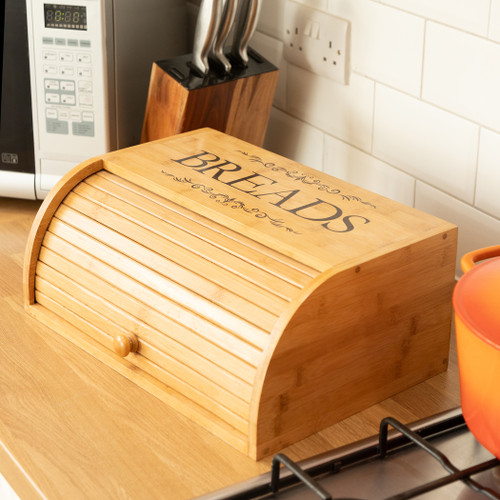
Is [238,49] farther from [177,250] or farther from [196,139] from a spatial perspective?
[177,250]

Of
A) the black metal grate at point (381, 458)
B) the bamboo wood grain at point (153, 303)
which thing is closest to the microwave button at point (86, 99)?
the bamboo wood grain at point (153, 303)

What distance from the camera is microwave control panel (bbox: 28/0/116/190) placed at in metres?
1.34

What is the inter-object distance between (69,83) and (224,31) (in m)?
0.27

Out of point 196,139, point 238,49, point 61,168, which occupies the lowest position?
point 61,168

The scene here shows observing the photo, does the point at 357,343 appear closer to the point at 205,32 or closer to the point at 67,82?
the point at 205,32

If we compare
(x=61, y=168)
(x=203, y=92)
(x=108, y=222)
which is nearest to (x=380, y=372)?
(x=108, y=222)

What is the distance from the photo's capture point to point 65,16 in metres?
1.33

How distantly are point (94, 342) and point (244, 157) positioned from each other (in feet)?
1.10

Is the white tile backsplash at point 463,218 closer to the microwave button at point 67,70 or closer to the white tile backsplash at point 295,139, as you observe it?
the white tile backsplash at point 295,139

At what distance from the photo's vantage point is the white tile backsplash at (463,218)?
117 cm

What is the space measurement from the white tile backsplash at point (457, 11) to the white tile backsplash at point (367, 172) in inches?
9.8

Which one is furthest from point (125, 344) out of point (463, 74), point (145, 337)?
point (463, 74)

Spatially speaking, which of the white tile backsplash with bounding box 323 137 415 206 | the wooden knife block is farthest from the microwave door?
the white tile backsplash with bounding box 323 137 415 206

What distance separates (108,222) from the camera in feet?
3.60
